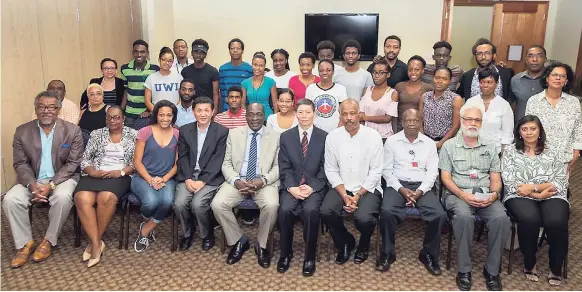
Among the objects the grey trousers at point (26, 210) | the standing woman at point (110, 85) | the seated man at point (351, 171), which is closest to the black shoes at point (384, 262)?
the seated man at point (351, 171)

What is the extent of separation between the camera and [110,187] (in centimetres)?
392

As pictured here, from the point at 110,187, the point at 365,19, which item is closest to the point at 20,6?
the point at 110,187

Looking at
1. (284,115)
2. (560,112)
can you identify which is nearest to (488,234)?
(560,112)

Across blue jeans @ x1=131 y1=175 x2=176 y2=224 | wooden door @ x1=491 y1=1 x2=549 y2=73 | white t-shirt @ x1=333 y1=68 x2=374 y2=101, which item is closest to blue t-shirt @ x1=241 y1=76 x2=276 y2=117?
white t-shirt @ x1=333 y1=68 x2=374 y2=101

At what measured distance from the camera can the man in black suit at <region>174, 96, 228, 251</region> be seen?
3.98m

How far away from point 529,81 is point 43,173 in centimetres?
449

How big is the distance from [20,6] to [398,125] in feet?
13.9

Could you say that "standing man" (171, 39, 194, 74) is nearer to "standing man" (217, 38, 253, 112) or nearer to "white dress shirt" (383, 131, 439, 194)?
"standing man" (217, 38, 253, 112)

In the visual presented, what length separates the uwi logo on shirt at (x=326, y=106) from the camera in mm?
4535

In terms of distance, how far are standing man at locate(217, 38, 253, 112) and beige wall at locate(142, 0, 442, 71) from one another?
2.92 metres

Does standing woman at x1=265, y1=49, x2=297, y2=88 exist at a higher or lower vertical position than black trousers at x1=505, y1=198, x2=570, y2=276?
higher

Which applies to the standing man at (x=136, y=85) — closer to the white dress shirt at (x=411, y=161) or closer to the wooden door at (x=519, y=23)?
the white dress shirt at (x=411, y=161)

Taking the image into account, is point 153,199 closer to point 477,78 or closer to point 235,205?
point 235,205

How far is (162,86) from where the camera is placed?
5035 millimetres
